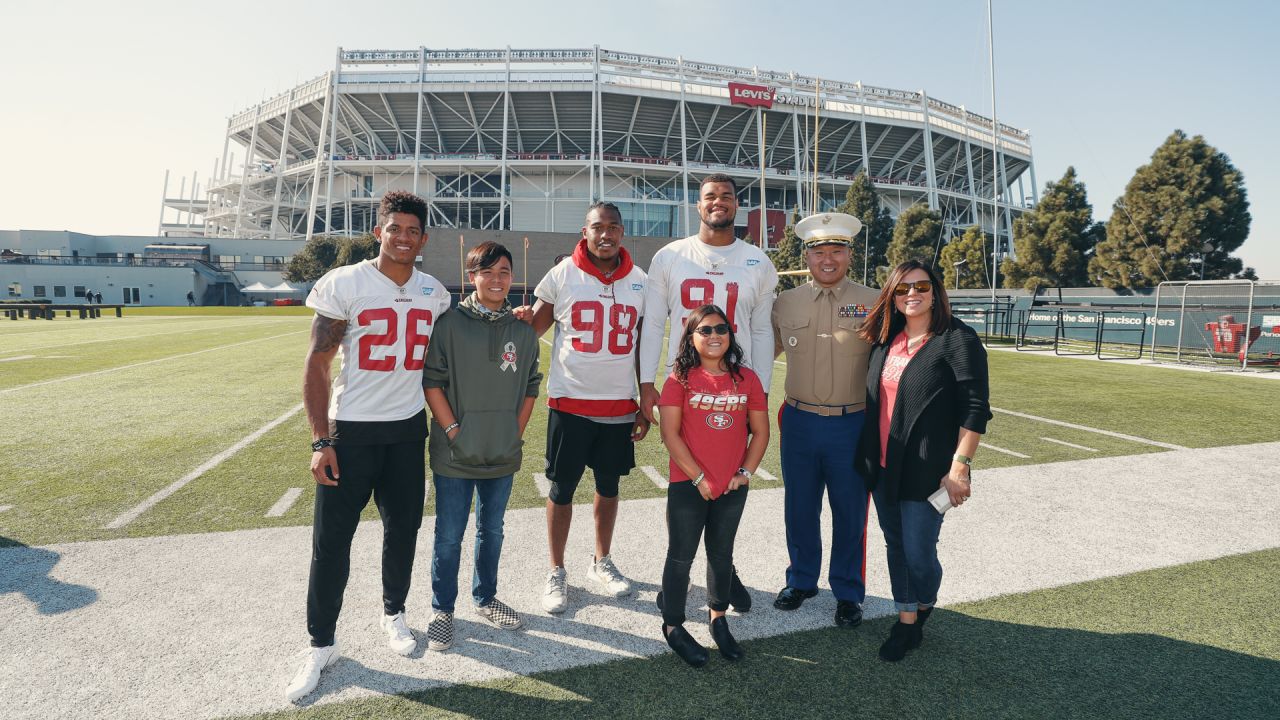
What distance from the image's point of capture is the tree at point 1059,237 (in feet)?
94.6

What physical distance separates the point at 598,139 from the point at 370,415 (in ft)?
185

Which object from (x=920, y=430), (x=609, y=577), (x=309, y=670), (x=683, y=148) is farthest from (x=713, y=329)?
(x=683, y=148)

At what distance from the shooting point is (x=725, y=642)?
114 inches

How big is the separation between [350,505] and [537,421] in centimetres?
580

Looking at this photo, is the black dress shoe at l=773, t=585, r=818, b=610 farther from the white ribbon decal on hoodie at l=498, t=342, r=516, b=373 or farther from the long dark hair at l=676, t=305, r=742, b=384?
the white ribbon decal on hoodie at l=498, t=342, r=516, b=373

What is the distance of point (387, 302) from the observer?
2859 mm

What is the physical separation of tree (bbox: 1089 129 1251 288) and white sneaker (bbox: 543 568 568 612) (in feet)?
97.6

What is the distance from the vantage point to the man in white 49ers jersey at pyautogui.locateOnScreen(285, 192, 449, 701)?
2740mm

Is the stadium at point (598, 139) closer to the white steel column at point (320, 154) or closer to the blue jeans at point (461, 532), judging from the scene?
the white steel column at point (320, 154)

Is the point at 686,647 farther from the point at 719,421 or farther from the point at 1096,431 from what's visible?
the point at 1096,431

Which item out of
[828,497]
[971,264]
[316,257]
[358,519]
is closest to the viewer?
[358,519]

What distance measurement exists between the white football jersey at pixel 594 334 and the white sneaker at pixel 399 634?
141 centimetres

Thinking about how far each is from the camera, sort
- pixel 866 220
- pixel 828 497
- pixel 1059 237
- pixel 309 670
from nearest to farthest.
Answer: pixel 309 670 → pixel 828 497 → pixel 1059 237 → pixel 866 220

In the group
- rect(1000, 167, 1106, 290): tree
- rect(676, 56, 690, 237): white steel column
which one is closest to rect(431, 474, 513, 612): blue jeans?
rect(1000, 167, 1106, 290): tree
